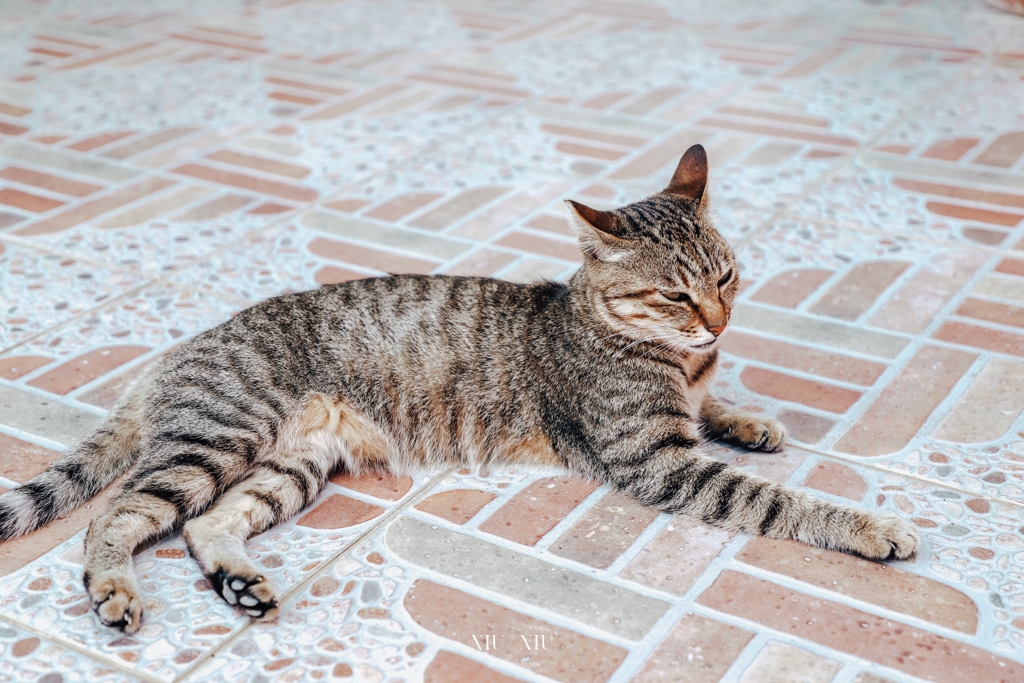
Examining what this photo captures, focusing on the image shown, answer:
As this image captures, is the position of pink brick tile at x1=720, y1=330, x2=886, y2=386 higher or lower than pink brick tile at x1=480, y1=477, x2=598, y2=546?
higher

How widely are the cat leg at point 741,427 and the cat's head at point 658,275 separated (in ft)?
1.07

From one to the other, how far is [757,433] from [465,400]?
0.90 metres

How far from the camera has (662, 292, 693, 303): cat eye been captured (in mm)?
2934

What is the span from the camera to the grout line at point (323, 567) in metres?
2.37

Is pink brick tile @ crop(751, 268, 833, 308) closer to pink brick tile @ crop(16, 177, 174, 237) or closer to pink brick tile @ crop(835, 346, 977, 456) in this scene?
pink brick tile @ crop(835, 346, 977, 456)

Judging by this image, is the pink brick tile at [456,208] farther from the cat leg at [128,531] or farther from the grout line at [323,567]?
the cat leg at [128,531]

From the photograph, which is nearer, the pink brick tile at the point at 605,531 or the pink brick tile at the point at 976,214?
the pink brick tile at the point at 605,531

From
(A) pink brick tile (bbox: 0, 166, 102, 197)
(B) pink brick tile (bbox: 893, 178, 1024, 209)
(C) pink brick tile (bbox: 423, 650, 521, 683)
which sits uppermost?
(A) pink brick tile (bbox: 0, 166, 102, 197)

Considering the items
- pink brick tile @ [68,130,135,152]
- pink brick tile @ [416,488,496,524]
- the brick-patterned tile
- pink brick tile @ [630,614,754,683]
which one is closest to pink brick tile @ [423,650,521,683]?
pink brick tile @ [630,614,754,683]

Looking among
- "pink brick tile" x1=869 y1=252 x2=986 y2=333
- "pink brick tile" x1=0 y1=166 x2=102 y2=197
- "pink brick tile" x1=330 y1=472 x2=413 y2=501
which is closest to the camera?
"pink brick tile" x1=330 y1=472 x2=413 y2=501

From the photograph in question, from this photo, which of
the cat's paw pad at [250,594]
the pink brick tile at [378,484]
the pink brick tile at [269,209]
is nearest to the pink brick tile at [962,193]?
the pink brick tile at [269,209]

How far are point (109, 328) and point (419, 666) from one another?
7.07ft

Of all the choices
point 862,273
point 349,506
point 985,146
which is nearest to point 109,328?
point 349,506

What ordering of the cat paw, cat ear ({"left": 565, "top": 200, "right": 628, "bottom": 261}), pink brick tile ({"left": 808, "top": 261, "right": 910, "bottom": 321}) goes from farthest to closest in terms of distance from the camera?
pink brick tile ({"left": 808, "top": 261, "right": 910, "bottom": 321})
cat ear ({"left": 565, "top": 200, "right": 628, "bottom": 261})
the cat paw
